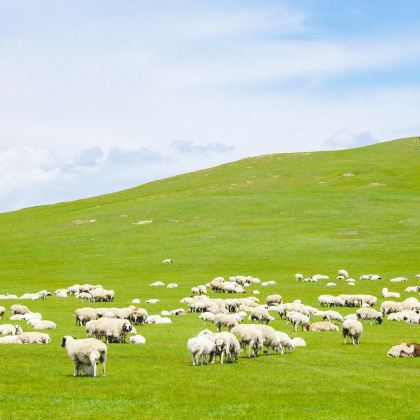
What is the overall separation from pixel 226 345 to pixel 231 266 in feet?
139

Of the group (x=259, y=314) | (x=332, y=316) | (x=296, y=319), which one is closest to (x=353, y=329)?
(x=296, y=319)

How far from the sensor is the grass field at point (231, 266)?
2091 cm

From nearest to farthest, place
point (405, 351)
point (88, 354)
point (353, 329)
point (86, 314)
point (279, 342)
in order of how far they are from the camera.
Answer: point (88, 354) → point (405, 351) → point (279, 342) → point (353, 329) → point (86, 314)

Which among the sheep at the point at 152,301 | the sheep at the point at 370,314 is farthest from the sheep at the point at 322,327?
the sheep at the point at 152,301

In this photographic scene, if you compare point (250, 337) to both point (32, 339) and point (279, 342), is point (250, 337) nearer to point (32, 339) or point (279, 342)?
point (279, 342)

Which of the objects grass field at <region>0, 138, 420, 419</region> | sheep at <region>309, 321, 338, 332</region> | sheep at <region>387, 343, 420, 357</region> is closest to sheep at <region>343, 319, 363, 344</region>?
grass field at <region>0, 138, 420, 419</region>

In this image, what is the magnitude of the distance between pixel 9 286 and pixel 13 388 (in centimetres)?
4173

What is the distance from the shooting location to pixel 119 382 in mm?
22828

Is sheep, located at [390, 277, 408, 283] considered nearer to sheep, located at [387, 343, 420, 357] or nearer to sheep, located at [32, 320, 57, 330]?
sheep, located at [387, 343, 420, 357]

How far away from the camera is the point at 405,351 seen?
28.6 m

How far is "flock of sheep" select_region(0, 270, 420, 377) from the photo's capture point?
87.0 feet

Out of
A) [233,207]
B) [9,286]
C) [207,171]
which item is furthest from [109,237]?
[207,171]

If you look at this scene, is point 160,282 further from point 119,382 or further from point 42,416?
point 42,416

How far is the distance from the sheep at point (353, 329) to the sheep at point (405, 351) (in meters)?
2.83
